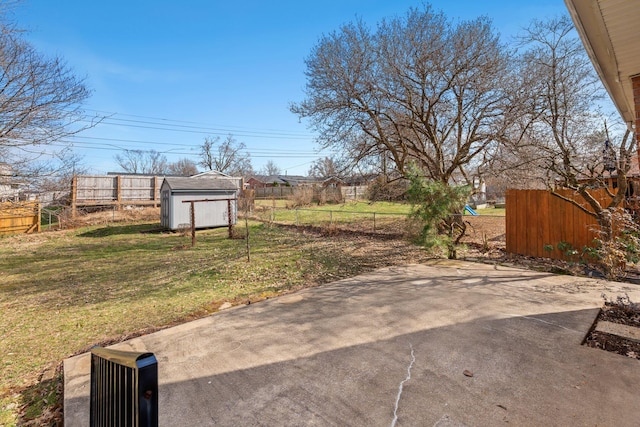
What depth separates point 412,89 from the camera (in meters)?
8.38

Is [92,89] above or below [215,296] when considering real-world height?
above

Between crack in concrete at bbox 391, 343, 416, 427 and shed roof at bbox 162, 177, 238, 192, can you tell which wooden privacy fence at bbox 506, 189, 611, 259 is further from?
shed roof at bbox 162, 177, 238, 192

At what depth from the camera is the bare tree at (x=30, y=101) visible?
14.8ft

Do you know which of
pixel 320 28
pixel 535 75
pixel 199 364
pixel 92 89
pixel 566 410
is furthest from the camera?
pixel 320 28

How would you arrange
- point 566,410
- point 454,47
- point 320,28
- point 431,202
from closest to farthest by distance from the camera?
point 566,410
point 431,202
point 454,47
point 320,28

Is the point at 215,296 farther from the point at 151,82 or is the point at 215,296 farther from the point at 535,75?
the point at 151,82

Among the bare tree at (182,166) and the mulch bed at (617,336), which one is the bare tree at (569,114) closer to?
the mulch bed at (617,336)

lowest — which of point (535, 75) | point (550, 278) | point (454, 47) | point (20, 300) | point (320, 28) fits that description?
point (20, 300)

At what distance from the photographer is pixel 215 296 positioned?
4.93 metres

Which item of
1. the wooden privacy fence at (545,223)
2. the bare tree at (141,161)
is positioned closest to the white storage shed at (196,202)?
the wooden privacy fence at (545,223)

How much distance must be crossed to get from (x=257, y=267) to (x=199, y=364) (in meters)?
3.97

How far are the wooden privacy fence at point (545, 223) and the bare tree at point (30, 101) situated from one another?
8813 millimetres

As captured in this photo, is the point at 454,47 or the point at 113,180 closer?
the point at 454,47

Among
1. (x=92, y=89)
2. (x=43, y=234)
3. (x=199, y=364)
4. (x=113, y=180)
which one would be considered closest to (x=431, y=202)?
(x=199, y=364)
